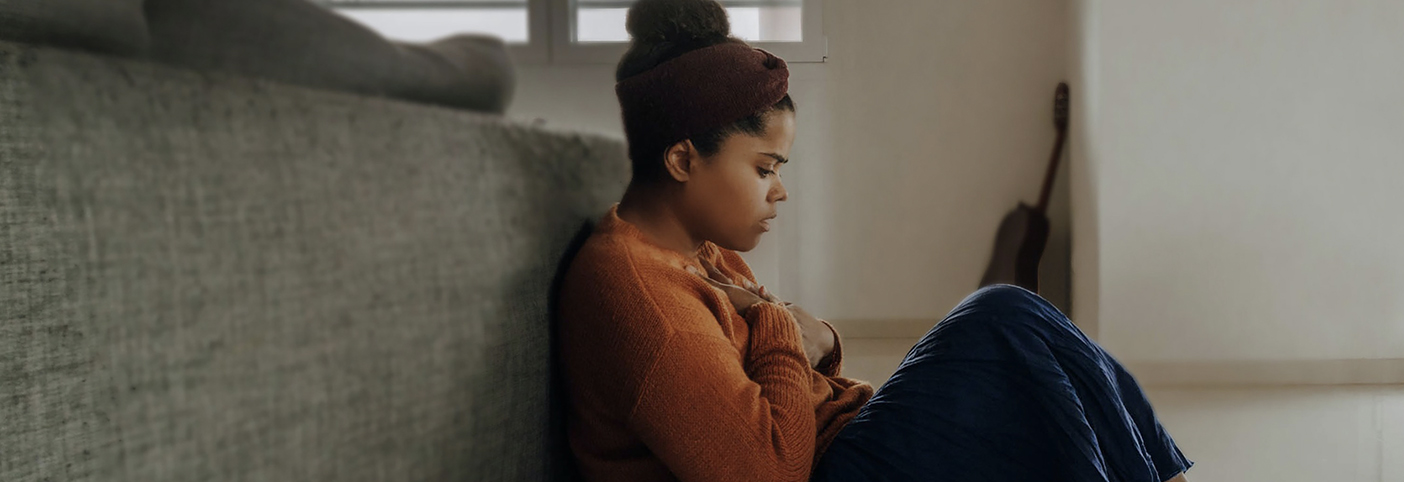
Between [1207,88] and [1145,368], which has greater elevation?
[1207,88]

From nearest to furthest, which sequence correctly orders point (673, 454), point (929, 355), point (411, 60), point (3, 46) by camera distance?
point (3, 46) < point (411, 60) < point (673, 454) < point (929, 355)

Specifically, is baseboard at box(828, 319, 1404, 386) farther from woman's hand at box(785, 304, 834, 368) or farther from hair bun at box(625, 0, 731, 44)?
hair bun at box(625, 0, 731, 44)

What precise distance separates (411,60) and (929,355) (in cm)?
54

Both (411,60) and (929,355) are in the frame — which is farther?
(929,355)

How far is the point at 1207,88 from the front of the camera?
254 centimetres

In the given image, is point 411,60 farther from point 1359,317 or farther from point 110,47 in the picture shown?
point 1359,317

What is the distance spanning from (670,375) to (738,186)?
0.24m

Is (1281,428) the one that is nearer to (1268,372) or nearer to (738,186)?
(1268,372)

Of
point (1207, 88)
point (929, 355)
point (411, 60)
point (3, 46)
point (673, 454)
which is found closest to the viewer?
point (3, 46)

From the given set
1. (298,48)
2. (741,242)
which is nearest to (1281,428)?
(741,242)

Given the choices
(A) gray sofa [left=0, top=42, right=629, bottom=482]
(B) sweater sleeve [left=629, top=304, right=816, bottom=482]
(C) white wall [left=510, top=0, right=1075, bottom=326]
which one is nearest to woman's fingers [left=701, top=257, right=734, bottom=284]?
(B) sweater sleeve [left=629, top=304, right=816, bottom=482]

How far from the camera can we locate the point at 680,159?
883mm

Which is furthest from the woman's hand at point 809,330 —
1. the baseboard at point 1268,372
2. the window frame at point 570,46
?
the baseboard at point 1268,372

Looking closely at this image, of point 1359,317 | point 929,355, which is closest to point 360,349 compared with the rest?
point 929,355
